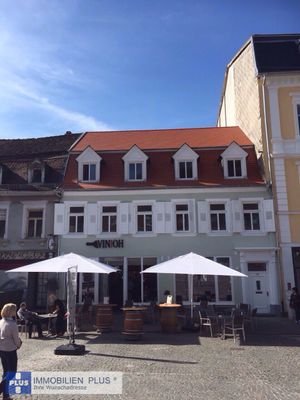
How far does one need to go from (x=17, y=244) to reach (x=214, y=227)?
1108 cm

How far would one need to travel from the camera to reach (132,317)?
551 inches

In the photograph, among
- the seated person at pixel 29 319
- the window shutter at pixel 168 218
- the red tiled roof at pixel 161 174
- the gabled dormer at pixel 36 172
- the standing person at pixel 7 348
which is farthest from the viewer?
the gabled dormer at pixel 36 172

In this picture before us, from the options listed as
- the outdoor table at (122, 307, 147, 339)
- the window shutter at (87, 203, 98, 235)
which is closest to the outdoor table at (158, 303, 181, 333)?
the outdoor table at (122, 307, 147, 339)

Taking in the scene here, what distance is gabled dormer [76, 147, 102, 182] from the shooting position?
80.8 feet

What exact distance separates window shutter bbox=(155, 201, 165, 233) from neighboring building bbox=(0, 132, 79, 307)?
5.74 m

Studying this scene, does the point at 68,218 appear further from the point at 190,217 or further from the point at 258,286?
the point at 258,286

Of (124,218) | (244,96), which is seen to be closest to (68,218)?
(124,218)

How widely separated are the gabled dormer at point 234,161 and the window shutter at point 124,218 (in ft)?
19.5

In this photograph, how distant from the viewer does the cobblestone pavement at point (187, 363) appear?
779cm

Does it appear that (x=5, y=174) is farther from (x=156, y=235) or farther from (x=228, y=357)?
(x=228, y=357)

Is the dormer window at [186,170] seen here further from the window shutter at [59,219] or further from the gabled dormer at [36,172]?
the gabled dormer at [36,172]

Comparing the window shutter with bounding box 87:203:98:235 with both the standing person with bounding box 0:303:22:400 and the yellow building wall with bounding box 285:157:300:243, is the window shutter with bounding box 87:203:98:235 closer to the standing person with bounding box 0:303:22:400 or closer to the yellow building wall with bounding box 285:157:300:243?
the yellow building wall with bounding box 285:157:300:243

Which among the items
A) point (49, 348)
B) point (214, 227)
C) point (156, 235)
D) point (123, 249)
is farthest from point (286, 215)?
point (49, 348)

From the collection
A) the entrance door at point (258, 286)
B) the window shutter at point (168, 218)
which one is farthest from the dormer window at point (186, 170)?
the entrance door at point (258, 286)
